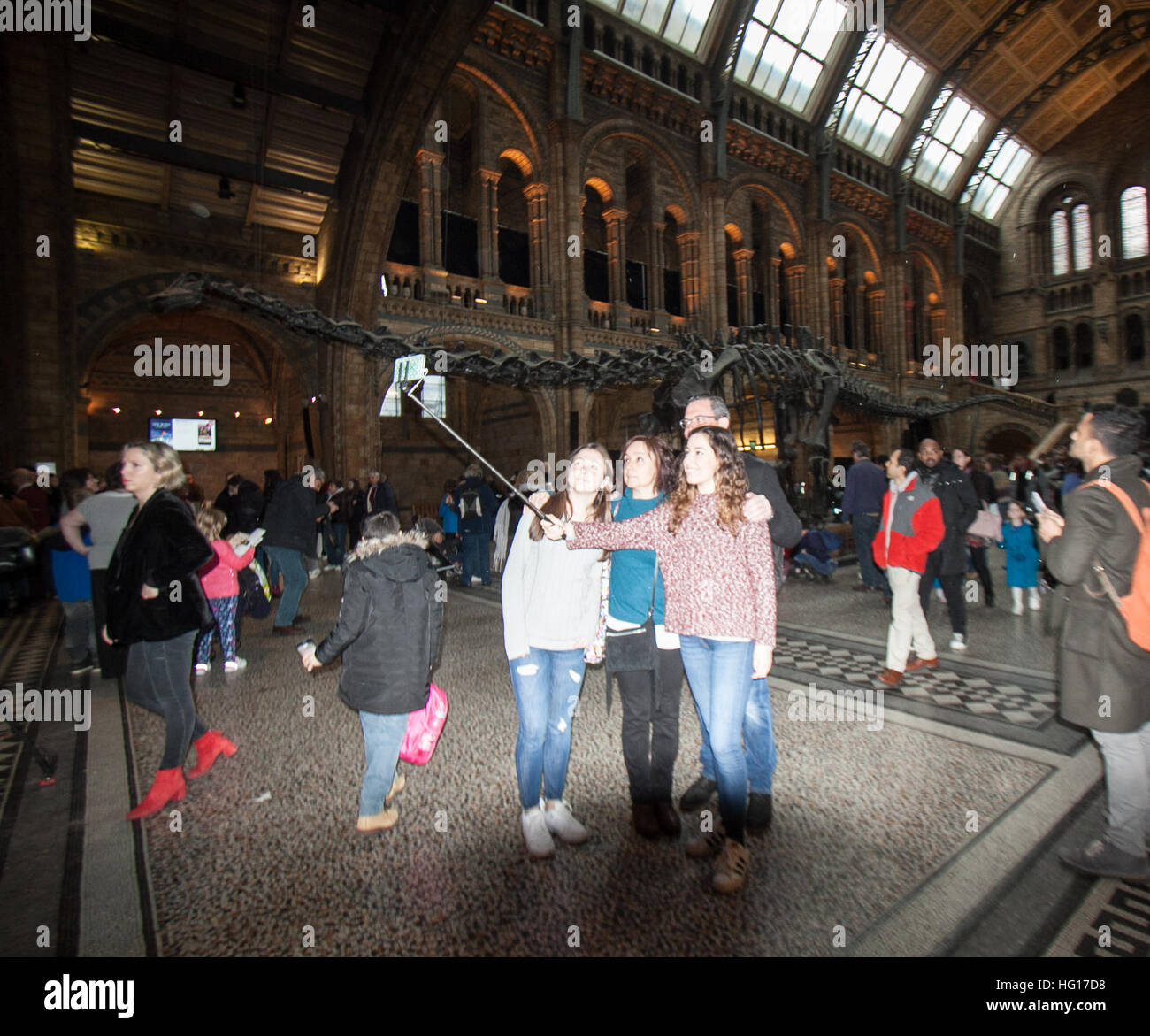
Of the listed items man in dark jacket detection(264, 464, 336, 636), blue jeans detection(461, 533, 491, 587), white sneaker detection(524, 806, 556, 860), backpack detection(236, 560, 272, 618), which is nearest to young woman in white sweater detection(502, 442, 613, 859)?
white sneaker detection(524, 806, 556, 860)

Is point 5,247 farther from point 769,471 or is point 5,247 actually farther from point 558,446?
point 769,471

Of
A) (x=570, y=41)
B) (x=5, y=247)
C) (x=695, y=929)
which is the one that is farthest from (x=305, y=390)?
(x=695, y=929)

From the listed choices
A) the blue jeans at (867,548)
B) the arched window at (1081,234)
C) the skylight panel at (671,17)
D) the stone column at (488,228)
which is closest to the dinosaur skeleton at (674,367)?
the blue jeans at (867,548)

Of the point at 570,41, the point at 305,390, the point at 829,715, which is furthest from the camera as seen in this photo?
the point at 570,41

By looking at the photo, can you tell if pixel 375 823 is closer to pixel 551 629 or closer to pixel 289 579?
pixel 551 629

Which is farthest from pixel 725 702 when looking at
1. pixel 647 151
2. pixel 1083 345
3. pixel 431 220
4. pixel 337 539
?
pixel 1083 345

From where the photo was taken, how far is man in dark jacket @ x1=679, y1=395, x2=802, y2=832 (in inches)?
104

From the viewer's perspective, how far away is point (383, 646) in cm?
264

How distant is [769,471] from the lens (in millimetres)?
2977

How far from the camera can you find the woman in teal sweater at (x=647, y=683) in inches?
102

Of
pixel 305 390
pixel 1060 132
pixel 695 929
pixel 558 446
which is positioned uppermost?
pixel 1060 132

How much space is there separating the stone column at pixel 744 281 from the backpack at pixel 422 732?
2101 cm

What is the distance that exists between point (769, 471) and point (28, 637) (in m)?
8.05

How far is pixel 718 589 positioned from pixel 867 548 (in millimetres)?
6915
